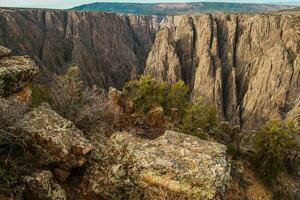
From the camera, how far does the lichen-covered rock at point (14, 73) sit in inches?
444

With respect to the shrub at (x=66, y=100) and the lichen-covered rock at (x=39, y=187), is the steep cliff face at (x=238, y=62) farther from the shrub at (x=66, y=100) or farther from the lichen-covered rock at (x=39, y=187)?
the lichen-covered rock at (x=39, y=187)

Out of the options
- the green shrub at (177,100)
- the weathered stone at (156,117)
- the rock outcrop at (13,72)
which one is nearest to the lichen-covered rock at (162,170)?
the rock outcrop at (13,72)

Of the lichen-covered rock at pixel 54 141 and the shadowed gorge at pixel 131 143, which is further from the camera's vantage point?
the lichen-covered rock at pixel 54 141

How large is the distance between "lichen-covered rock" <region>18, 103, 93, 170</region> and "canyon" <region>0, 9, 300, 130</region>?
63379mm

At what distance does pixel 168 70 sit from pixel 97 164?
93.8 m

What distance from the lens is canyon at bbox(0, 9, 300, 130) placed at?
8781 cm

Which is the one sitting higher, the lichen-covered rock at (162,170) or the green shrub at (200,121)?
the lichen-covered rock at (162,170)

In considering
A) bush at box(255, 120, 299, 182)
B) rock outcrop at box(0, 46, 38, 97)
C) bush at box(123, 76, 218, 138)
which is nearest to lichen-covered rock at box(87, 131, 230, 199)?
rock outcrop at box(0, 46, 38, 97)

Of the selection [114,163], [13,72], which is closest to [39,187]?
[114,163]

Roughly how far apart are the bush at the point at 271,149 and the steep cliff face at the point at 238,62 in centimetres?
5297

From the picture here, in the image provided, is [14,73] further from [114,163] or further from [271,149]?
[271,149]

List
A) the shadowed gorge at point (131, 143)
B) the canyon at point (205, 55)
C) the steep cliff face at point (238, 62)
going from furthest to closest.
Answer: the canyon at point (205, 55) < the steep cliff face at point (238, 62) < the shadowed gorge at point (131, 143)

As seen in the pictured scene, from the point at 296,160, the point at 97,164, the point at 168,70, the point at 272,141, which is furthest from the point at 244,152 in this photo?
the point at 168,70

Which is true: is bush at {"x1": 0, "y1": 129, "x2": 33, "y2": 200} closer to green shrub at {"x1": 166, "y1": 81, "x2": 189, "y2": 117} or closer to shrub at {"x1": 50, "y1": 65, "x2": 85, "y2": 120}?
shrub at {"x1": 50, "y1": 65, "x2": 85, "y2": 120}
